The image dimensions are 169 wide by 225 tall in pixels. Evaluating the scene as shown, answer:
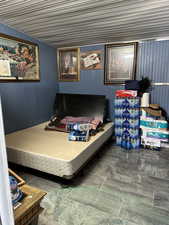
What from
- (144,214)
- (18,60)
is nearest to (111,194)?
(144,214)

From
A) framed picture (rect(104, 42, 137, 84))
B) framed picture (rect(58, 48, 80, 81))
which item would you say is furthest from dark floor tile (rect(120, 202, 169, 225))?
framed picture (rect(58, 48, 80, 81))

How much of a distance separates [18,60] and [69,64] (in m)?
1.31

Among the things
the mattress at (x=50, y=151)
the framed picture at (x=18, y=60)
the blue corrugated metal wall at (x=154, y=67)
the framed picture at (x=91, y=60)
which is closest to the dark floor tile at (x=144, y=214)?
the mattress at (x=50, y=151)

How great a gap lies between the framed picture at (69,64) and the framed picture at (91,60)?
0.43 ft

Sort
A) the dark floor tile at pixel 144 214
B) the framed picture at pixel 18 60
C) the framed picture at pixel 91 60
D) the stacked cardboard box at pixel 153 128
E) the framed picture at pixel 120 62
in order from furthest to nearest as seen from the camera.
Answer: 1. the framed picture at pixel 91 60
2. the framed picture at pixel 120 62
3. the stacked cardboard box at pixel 153 128
4. the framed picture at pixel 18 60
5. the dark floor tile at pixel 144 214

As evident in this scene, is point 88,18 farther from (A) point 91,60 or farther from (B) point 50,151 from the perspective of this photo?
(B) point 50,151

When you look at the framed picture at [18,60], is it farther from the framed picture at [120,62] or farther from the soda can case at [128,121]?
the soda can case at [128,121]

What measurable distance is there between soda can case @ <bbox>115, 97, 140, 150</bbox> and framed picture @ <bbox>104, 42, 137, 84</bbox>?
0.61 meters

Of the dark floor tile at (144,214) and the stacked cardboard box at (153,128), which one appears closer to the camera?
the dark floor tile at (144,214)

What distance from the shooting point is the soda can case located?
2.71 metres

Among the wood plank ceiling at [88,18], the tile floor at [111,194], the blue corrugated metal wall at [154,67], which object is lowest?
the tile floor at [111,194]

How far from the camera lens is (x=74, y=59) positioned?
346 cm

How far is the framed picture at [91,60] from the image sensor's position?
3.21 metres

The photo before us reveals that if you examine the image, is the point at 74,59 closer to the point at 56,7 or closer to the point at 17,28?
the point at 17,28
